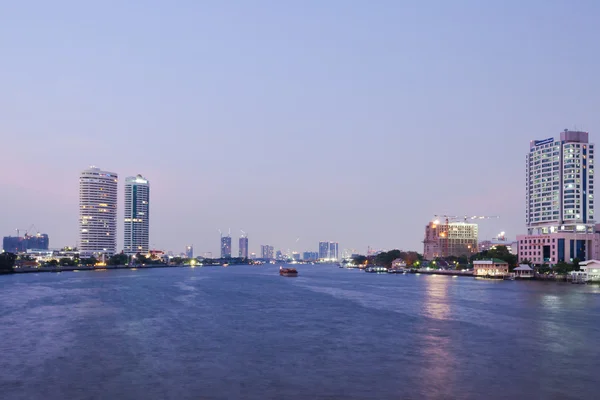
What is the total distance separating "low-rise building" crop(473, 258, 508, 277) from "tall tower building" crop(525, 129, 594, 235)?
28243mm

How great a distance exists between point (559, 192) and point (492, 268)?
36.6m

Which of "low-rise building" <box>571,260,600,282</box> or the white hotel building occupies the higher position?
the white hotel building

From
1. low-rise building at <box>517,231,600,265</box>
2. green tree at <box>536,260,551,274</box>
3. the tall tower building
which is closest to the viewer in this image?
green tree at <box>536,260,551,274</box>

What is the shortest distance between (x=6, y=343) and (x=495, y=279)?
107 m

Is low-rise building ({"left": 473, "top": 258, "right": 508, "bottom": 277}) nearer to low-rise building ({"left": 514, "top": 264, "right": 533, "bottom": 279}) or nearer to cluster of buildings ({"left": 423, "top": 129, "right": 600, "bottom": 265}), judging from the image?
low-rise building ({"left": 514, "top": 264, "right": 533, "bottom": 279})

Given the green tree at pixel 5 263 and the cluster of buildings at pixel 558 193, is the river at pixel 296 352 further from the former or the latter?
the green tree at pixel 5 263

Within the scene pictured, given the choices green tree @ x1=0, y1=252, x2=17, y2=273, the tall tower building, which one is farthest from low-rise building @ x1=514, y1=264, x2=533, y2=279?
green tree @ x1=0, y1=252, x2=17, y2=273

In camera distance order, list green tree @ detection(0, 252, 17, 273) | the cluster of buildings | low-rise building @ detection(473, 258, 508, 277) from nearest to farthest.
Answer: low-rise building @ detection(473, 258, 508, 277) → the cluster of buildings → green tree @ detection(0, 252, 17, 273)

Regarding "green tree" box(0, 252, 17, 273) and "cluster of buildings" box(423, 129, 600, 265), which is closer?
"cluster of buildings" box(423, 129, 600, 265)

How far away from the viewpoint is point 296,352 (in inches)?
1175

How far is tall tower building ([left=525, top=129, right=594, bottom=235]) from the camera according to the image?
142 m

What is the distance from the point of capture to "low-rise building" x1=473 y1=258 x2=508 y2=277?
12438cm

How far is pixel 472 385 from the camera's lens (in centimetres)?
2323

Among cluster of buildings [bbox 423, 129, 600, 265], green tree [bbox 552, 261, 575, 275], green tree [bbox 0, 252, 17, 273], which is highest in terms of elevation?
cluster of buildings [bbox 423, 129, 600, 265]
